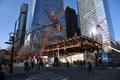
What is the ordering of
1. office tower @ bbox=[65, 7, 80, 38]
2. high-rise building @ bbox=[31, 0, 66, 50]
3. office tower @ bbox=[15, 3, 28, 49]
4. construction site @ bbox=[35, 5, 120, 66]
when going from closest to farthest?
office tower @ bbox=[15, 3, 28, 49] → construction site @ bbox=[35, 5, 120, 66] → high-rise building @ bbox=[31, 0, 66, 50] → office tower @ bbox=[65, 7, 80, 38]

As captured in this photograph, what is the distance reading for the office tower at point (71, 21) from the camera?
547 ft

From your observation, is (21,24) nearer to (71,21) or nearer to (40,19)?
(40,19)

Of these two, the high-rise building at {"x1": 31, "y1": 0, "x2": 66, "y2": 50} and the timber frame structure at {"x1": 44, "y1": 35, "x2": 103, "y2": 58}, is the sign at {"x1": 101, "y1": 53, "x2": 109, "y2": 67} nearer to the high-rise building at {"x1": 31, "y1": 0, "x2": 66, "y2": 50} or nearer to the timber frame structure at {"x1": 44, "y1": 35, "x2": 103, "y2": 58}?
the timber frame structure at {"x1": 44, "y1": 35, "x2": 103, "y2": 58}

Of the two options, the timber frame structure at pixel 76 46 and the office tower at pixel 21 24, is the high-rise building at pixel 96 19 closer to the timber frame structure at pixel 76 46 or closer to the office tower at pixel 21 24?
the timber frame structure at pixel 76 46

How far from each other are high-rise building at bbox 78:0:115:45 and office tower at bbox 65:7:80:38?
8796 millimetres

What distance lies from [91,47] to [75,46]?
26.7 feet

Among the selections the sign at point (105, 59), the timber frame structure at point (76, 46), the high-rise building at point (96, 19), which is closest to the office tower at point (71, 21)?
the high-rise building at point (96, 19)

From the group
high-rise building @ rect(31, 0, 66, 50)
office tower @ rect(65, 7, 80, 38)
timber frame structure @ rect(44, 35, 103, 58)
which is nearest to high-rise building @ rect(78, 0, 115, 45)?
office tower @ rect(65, 7, 80, 38)

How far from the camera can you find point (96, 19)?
434 feet

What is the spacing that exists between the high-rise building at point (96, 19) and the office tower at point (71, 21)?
880cm

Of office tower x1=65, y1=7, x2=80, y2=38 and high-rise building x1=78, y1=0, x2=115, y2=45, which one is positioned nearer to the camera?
high-rise building x1=78, y1=0, x2=115, y2=45

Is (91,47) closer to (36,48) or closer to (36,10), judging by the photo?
(36,48)

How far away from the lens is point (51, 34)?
110 m

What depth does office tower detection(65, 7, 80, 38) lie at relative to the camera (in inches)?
6570
